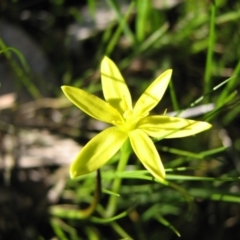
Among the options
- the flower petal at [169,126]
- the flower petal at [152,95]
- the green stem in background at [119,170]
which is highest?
the flower petal at [152,95]

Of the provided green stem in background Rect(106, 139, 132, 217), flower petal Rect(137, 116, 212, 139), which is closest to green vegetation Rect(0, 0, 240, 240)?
green stem in background Rect(106, 139, 132, 217)

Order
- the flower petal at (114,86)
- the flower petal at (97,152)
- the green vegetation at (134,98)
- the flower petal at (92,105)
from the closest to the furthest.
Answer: the flower petal at (97,152), the flower petal at (92,105), the flower petal at (114,86), the green vegetation at (134,98)

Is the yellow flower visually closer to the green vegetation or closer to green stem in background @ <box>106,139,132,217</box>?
green stem in background @ <box>106,139,132,217</box>

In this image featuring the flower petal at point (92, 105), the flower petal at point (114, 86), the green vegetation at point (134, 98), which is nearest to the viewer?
the flower petal at point (92, 105)

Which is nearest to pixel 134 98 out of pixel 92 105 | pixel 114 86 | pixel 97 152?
pixel 114 86

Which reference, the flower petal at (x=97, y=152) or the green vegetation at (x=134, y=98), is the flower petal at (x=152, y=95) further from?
the green vegetation at (x=134, y=98)

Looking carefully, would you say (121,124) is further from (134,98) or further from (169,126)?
(134,98)

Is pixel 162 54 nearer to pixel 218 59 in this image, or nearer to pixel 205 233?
pixel 218 59

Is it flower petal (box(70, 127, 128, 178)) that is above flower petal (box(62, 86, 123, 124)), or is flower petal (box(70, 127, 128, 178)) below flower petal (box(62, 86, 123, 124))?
below

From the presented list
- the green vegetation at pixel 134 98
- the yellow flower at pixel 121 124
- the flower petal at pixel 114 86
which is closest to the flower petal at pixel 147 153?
the yellow flower at pixel 121 124
